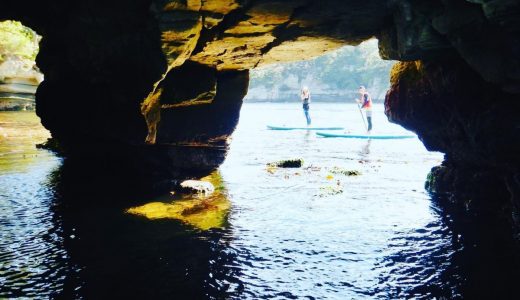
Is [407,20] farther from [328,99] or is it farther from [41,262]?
[328,99]

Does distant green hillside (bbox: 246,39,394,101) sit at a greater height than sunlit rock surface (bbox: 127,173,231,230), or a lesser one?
greater

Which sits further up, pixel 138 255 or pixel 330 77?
pixel 330 77

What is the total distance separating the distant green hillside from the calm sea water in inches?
4105

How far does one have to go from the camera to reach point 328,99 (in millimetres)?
121750

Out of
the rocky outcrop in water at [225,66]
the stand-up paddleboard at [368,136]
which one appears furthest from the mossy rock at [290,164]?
the stand-up paddleboard at [368,136]

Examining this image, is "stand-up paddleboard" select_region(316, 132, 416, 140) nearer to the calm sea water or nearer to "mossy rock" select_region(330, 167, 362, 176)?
"mossy rock" select_region(330, 167, 362, 176)

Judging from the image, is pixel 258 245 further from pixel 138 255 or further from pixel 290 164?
pixel 290 164

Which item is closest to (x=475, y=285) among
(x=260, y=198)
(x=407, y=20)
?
(x=407, y=20)

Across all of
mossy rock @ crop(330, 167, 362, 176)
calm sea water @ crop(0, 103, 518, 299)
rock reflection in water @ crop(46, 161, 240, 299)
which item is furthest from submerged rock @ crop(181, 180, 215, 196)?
mossy rock @ crop(330, 167, 362, 176)

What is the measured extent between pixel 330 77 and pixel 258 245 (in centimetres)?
12060

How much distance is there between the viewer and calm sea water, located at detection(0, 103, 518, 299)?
789 centimetres

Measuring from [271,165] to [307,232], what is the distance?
1055cm

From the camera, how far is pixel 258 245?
10070 millimetres

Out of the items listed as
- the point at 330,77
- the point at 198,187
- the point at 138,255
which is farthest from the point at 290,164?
the point at 330,77
